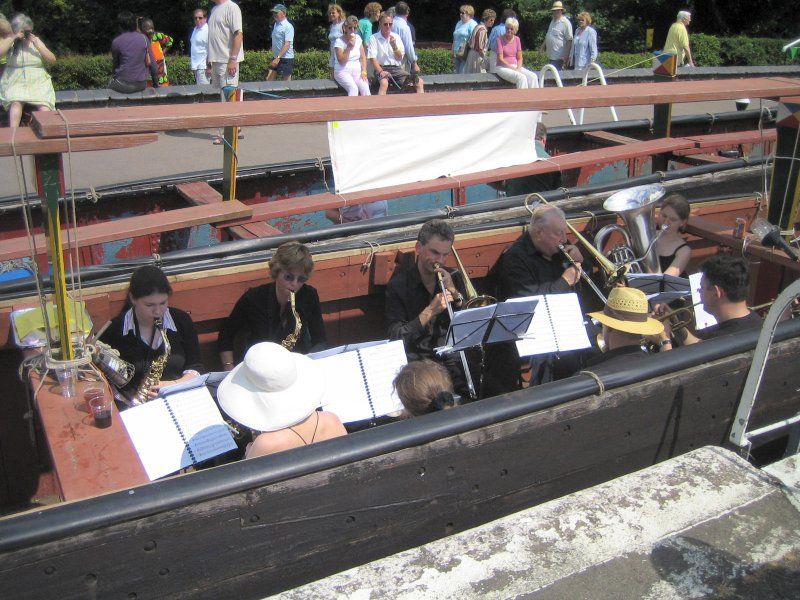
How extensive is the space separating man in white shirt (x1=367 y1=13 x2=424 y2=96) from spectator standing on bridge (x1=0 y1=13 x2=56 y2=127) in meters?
4.95

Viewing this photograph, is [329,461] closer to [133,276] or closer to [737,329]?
[133,276]

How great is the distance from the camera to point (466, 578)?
7.32 ft

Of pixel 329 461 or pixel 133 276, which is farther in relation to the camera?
pixel 133 276

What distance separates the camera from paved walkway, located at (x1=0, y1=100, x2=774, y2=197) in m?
6.95

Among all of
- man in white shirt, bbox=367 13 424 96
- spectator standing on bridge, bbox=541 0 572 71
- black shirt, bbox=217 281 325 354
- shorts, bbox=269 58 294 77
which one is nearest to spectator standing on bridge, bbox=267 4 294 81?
shorts, bbox=269 58 294 77

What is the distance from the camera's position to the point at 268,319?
158 inches

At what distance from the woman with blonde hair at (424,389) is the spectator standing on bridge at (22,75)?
21.6 feet

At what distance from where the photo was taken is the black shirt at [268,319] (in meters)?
4.00

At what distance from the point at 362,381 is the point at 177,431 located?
892 millimetres

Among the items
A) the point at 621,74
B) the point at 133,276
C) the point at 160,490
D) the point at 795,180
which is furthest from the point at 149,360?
the point at 621,74

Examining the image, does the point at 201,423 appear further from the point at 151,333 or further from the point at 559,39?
the point at 559,39

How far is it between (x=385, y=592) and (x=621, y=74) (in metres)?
15.1

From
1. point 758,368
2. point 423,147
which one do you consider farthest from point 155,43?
point 758,368

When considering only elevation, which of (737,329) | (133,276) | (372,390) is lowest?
(372,390)
